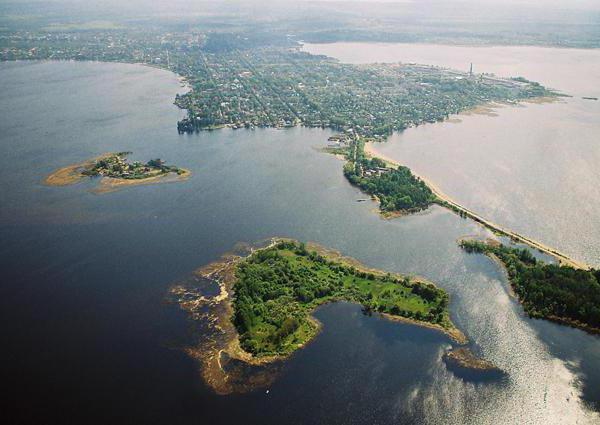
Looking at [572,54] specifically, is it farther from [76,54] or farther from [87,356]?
[87,356]

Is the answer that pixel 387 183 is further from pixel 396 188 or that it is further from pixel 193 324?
pixel 193 324

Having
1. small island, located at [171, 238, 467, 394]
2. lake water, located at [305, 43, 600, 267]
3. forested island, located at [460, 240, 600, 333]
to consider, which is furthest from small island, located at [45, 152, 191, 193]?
forested island, located at [460, 240, 600, 333]

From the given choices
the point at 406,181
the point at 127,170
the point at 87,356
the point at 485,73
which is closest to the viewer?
the point at 87,356

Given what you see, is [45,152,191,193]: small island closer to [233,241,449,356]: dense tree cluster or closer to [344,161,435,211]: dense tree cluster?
[344,161,435,211]: dense tree cluster

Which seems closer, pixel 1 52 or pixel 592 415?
pixel 592 415

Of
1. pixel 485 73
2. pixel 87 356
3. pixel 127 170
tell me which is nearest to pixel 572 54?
pixel 485 73

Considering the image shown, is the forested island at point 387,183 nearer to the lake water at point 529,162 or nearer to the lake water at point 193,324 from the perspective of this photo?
the lake water at point 193,324

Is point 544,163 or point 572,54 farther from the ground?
point 572,54
